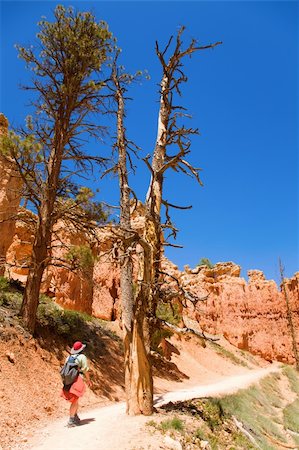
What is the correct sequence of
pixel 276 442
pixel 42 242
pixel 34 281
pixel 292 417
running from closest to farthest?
pixel 276 442, pixel 34 281, pixel 42 242, pixel 292 417

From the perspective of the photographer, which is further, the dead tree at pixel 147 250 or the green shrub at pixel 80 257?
the green shrub at pixel 80 257

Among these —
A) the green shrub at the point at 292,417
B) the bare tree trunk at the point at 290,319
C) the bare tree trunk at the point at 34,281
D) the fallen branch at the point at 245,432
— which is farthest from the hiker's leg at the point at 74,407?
the bare tree trunk at the point at 290,319

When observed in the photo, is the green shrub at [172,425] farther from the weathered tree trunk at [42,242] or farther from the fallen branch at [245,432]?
the weathered tree trunk at [42,242]

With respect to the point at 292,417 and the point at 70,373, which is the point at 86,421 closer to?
the point at 70,373

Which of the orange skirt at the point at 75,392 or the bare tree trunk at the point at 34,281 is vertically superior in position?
the bare tree trunk at the point at 34,281

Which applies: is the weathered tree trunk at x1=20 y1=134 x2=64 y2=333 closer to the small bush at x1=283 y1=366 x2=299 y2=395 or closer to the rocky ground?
the rocky ground

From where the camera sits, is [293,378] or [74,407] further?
[293,378]

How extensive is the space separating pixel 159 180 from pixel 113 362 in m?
8.06

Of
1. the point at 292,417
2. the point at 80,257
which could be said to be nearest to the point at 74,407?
the point at 80,257

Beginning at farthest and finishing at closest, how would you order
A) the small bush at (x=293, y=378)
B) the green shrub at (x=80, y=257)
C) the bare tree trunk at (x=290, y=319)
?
1. the bare tree trunk at (x=290, y=319)
2. the small bush at (x=293, y=378)
3. the green shrub at (x=80, y=257)

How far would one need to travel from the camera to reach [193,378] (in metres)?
19.9

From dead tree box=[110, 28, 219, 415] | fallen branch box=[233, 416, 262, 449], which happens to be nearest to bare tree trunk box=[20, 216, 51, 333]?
dead tree box=[110, 28, 219, 415]

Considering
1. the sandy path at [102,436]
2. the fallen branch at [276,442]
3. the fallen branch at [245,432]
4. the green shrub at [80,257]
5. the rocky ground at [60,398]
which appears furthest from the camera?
the green shrub at [80,257]

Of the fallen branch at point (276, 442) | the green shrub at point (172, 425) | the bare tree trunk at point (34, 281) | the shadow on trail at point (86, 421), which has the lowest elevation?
the fallen branch at point (276, 442)
